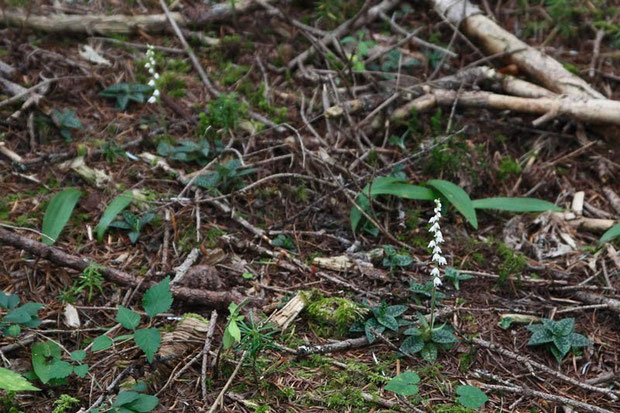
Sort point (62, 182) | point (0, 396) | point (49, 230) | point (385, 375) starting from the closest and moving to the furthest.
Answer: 1. point (0, 396)
2. point (385, 375)
3. point (49, 230)
4. point (62, 182)

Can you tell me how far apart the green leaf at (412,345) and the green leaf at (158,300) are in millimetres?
1136

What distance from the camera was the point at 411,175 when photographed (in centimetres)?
401

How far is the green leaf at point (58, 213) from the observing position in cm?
319

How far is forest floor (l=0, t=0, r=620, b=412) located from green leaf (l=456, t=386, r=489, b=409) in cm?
8

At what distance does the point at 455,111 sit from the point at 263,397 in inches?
115

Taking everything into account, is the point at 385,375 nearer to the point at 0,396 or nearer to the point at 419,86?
the point at 0,396

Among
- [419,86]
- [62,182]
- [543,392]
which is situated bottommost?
[543,392]

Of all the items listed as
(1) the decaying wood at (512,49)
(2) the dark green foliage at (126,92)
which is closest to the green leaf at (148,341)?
(2) the dark green foliage at (126,92)

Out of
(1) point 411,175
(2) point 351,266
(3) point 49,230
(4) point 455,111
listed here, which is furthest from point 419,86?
(3) point 49,230

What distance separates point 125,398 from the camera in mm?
2248

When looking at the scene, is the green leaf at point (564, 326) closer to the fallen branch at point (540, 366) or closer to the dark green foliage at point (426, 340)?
the fallen branch at point (540, 366)

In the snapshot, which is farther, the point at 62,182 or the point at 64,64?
the point at 64,64

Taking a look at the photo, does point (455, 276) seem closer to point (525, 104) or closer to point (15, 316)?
point (525, 104)

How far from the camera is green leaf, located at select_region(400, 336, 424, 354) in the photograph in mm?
2691
